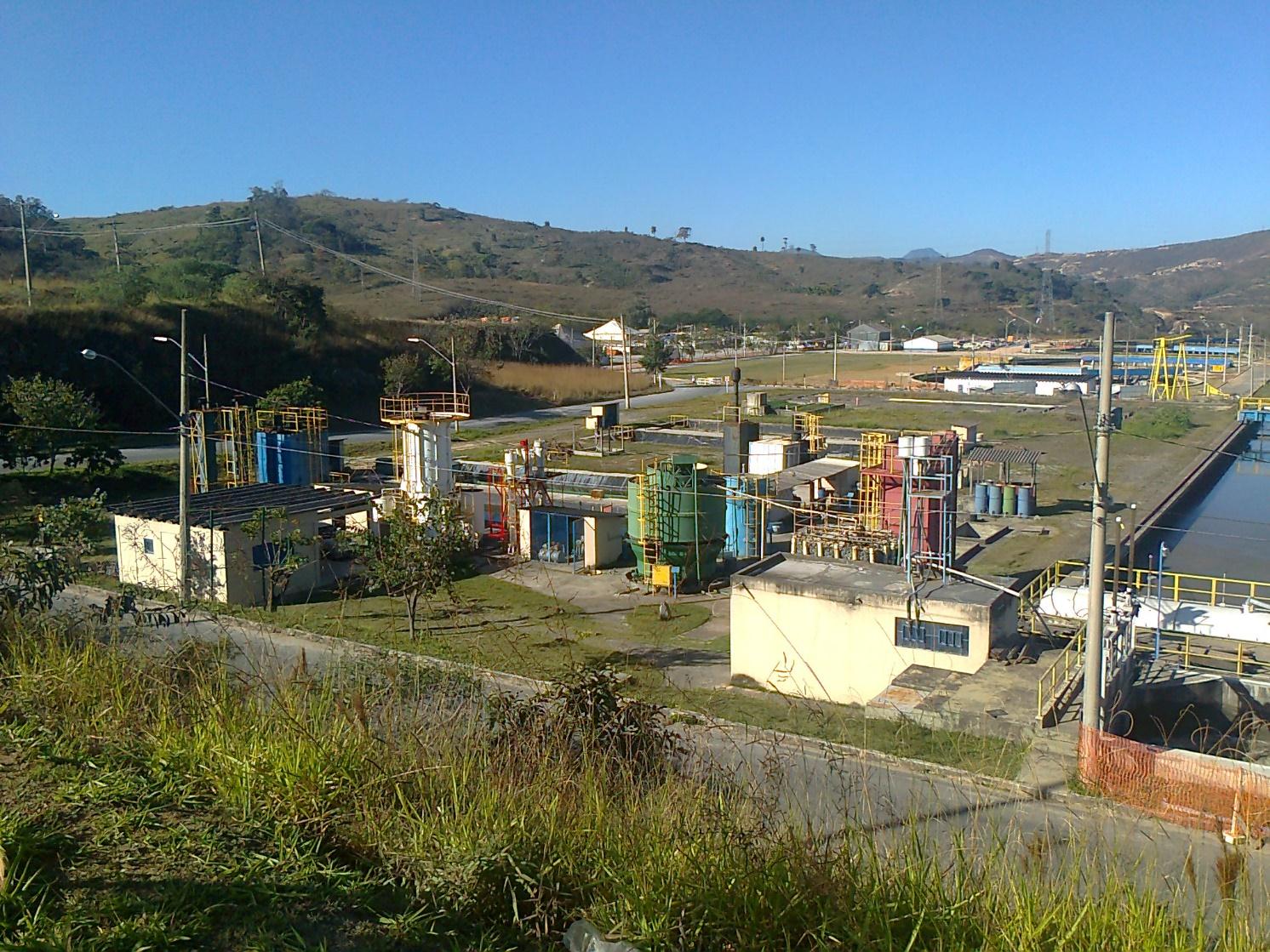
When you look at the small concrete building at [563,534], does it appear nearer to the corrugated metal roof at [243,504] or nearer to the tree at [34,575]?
the corrugated metal roof at [243,504]

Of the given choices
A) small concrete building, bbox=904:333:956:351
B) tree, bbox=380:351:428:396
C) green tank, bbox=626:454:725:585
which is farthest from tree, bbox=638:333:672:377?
green tank, bbox=626:454:725:585

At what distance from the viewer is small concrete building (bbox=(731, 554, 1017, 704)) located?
14.2 m

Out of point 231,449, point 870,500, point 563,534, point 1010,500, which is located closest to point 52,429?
point 231,449

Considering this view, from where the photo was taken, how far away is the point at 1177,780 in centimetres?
859

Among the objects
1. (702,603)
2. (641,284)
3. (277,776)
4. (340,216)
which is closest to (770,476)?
(702,603)

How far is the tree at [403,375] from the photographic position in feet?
169

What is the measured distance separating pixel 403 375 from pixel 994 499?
31.4 metres

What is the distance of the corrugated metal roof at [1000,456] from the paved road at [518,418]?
80.7 feet

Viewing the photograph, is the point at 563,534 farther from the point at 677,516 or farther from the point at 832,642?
the point at 832,642

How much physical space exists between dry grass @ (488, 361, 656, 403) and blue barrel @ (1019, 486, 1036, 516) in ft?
117

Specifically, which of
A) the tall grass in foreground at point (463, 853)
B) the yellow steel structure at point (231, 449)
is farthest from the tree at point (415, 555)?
the tall grass in foreground at point (463, 853)

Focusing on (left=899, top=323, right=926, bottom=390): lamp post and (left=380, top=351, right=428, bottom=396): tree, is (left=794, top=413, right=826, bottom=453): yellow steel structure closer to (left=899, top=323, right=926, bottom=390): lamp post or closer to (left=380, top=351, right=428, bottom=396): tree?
(left=380, top=351, right=428, bottom=396): tree

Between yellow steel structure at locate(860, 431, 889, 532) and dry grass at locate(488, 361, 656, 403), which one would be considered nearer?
yellow steel structure at locate(860, 431, 889, 532)

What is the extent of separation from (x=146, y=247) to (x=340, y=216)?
2308 inches
